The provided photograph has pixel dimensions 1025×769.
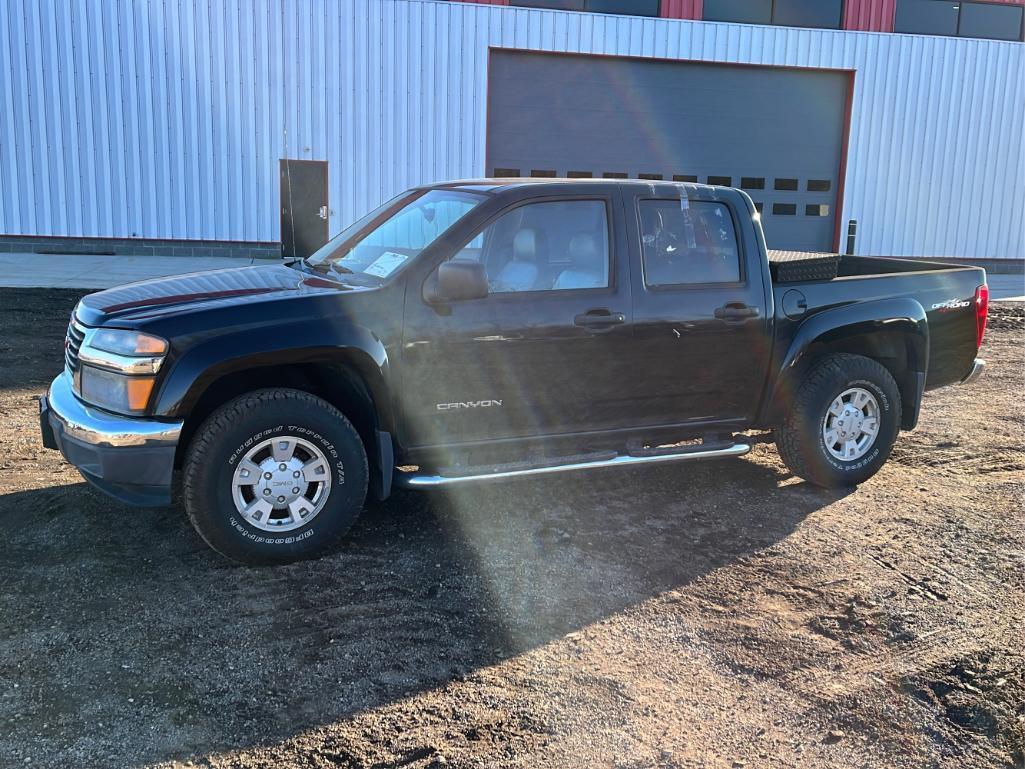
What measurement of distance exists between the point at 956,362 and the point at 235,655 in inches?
190

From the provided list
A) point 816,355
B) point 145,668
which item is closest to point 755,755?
point 145,668

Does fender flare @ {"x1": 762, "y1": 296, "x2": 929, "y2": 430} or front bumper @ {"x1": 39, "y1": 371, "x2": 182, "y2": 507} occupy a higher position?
fender flare @ {"x1": 762, "y1": 296, "x2": 929, "y2": 430}

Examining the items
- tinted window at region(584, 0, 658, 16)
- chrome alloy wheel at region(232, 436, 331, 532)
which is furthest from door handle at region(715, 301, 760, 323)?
tinted window at region(584, 0, 658, 16)

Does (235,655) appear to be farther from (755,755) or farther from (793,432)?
(793,432)

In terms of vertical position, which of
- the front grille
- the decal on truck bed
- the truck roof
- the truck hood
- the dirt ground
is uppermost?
the truck roof

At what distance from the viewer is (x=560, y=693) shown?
311 cm

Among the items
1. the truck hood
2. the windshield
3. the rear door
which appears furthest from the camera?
the rear door

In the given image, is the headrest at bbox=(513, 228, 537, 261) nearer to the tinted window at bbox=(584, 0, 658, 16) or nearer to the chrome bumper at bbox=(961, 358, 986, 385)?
the chrome bumper at bbox=(961, 358, 986, 385)

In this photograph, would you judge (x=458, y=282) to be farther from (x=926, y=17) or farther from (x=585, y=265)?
(x=926, y=17)

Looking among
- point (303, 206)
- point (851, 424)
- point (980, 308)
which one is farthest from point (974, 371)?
point (303, 206)

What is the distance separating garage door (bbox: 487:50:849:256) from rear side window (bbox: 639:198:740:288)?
14440 mm

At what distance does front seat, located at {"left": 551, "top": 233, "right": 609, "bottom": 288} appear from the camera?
464 cm

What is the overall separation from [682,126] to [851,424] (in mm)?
15447

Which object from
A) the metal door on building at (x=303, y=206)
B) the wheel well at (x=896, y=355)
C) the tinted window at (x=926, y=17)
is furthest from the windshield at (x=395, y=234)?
the tinted window at (x=926, y=17)
